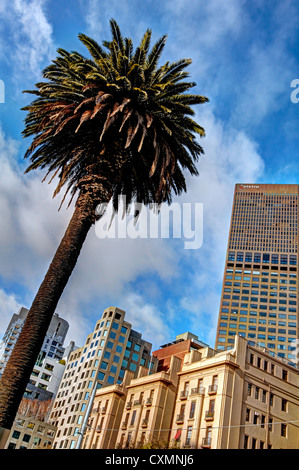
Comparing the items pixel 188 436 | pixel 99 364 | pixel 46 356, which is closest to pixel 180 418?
pixel 188 436

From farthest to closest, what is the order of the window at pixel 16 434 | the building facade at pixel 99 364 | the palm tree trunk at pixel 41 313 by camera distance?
1. the window at pixel 16 434
2. the building facade at pixel 99 364
3. the palm tree trunk at pixel 41 313

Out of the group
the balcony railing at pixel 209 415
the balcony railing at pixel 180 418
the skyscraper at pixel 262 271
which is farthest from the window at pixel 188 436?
the skyscraper at pixel 262 271

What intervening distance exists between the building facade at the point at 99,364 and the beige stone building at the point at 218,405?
27539 millimetres

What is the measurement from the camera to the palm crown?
17844mm

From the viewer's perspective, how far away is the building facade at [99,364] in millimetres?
88125

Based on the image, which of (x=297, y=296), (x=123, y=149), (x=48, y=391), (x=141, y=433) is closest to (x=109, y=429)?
(x=141, y=433)

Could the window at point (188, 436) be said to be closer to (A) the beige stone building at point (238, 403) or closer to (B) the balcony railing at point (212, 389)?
(A) the beige stone building at point (238, 403)

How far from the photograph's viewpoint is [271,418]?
48.9 metres

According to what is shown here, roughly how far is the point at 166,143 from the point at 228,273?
Answer: 516 ft

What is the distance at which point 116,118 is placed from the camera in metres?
17.8

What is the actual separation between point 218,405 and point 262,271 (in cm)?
12991

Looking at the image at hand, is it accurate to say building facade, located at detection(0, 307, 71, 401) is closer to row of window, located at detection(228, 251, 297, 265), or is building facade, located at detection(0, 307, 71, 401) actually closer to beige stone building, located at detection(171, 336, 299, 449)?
beige stone building, located at detection(171, 336, 299, 449)

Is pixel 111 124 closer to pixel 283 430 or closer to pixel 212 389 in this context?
pixel 212 389

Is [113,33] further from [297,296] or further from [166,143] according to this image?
[297,296]
